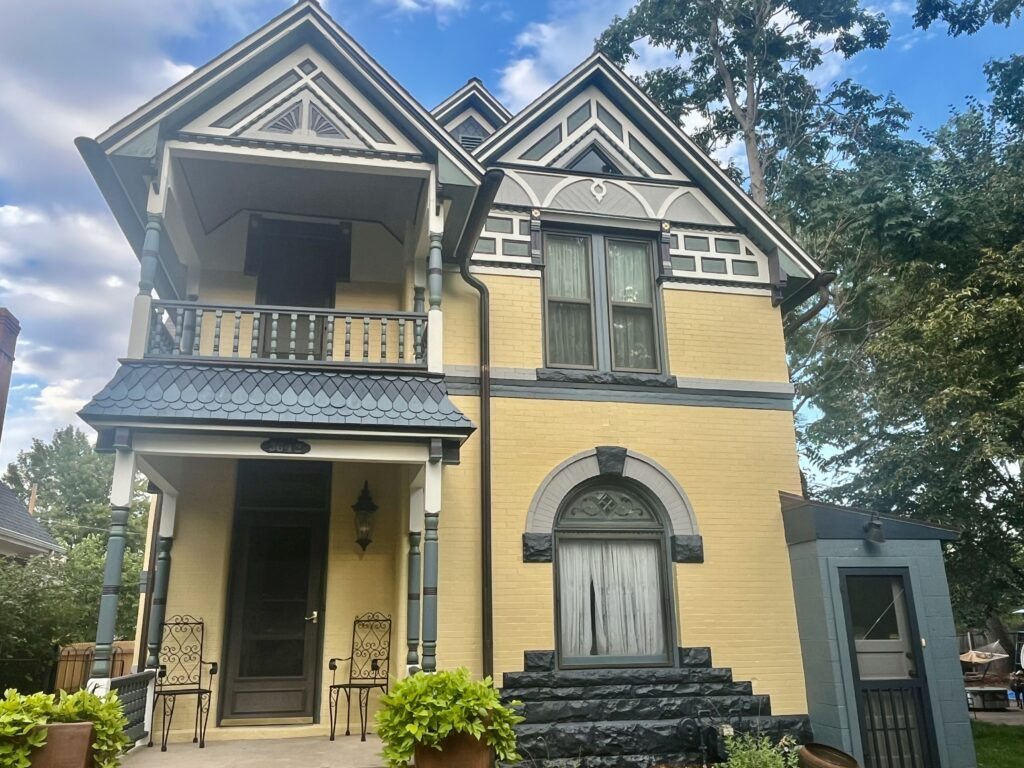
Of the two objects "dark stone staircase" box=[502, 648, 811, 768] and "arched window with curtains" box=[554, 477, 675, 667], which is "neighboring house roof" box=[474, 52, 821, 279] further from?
"dark stone staircase" box=[502, 648, 811, 768]

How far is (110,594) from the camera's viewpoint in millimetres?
6129

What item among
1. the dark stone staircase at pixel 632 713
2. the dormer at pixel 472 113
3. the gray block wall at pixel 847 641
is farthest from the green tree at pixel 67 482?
the gray block wall at pixel 847 641

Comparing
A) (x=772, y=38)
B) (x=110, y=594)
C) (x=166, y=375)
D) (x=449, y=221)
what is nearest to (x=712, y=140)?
(x=772, y=38)

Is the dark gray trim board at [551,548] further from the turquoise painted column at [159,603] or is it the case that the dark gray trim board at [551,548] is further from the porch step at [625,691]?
the turquoise painted column at [159,603]

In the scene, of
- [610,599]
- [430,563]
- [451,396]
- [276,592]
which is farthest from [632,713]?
[276,592]

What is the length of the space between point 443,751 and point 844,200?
41.4ft

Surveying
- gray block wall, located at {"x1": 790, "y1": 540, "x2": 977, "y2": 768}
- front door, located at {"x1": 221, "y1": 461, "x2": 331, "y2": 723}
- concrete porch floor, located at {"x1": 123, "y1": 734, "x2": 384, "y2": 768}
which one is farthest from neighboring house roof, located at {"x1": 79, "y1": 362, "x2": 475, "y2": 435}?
gray block wall, located at {"x1": 790, "y1": 540, "x2": 977, "y2": 768}

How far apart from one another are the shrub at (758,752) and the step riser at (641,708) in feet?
1.03

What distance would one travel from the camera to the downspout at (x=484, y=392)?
7551 mm

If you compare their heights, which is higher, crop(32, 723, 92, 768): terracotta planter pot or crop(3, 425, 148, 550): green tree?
crop(3, 425, 148, 550): green tree

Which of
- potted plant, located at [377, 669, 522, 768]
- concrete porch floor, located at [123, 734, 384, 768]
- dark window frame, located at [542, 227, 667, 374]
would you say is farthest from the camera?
dark window frame, located at [542, 227, 667, 374]

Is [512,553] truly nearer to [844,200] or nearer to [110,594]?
[110,594]

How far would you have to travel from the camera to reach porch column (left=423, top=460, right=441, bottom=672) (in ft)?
21.3

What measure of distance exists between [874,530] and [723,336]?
108 inches
